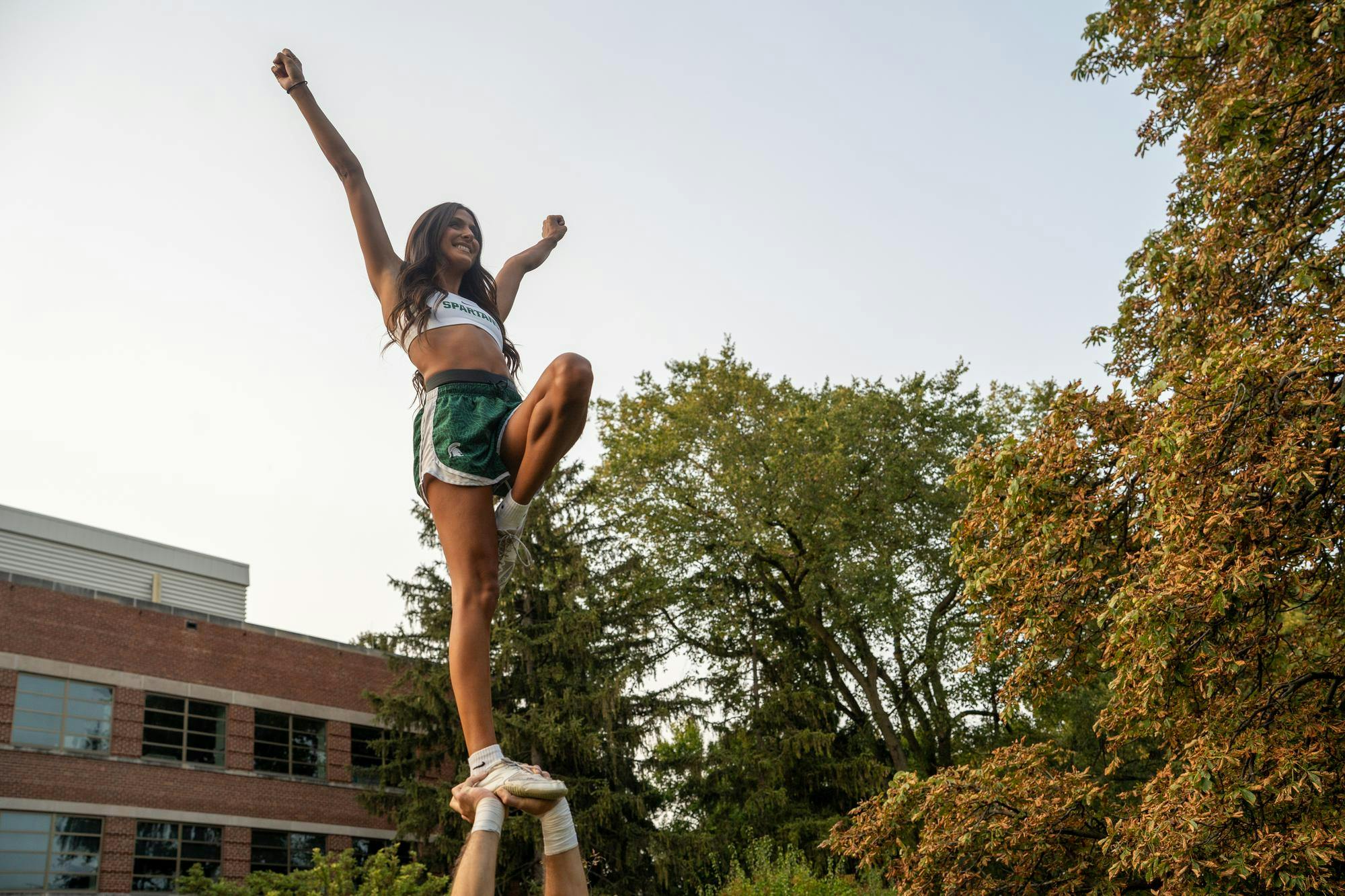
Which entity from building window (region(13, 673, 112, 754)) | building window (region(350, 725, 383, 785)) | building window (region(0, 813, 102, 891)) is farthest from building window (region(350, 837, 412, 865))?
building window (region(13, 673, 112, 754))

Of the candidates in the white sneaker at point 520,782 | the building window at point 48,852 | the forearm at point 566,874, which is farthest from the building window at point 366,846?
the white sneaker at point 520,782

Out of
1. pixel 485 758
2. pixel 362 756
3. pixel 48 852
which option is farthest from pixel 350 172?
pixel 362 756

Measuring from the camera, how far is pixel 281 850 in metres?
24.5

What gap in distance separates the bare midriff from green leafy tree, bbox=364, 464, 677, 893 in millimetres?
17224

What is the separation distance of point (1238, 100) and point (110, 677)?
72.2 ft

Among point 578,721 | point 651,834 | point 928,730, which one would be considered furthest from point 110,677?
point 928,730

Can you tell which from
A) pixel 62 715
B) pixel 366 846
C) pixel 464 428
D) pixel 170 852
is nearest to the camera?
pixel 464 428

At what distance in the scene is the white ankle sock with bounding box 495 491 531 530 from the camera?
3369mm

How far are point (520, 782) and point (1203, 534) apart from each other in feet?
19.7

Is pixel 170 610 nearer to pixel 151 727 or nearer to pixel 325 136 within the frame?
pixel 151 727

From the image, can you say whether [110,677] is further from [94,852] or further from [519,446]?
[519,446]

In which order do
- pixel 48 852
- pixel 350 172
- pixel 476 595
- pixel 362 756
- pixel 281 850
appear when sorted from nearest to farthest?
pixel 476 595, pixel 350 172, pixel 48 852, pixel 281 850, pixel 362 756

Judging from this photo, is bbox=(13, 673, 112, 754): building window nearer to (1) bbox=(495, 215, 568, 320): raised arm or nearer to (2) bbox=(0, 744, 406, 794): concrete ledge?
(2) bbox=(0, 744, 406, 794): concrete ledge

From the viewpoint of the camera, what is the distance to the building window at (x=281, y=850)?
24.2 m
